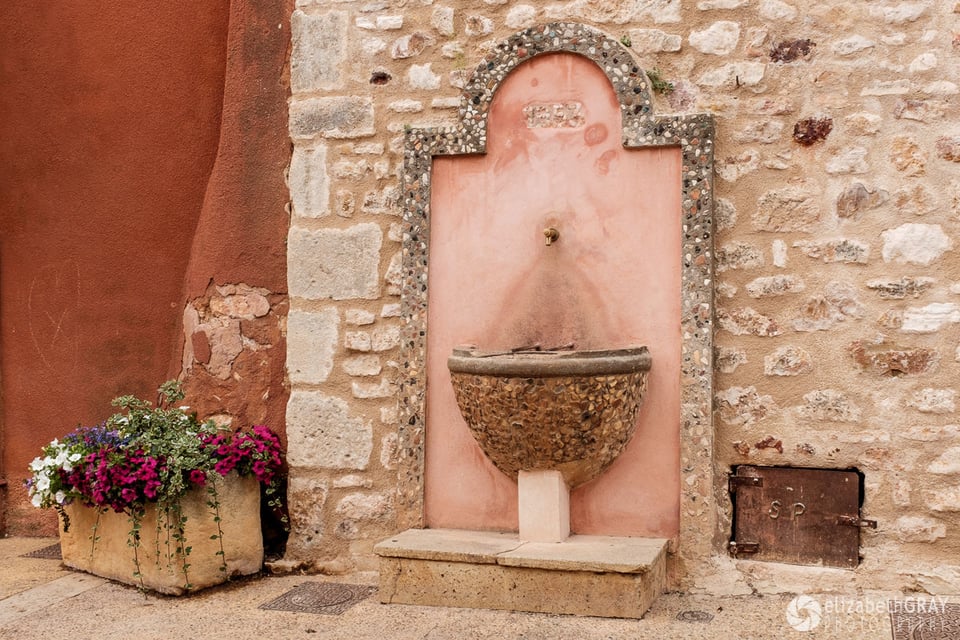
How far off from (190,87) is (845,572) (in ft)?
11.3

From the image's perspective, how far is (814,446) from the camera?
3.36 meters

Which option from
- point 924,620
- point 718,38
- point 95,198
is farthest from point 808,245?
point 95,198

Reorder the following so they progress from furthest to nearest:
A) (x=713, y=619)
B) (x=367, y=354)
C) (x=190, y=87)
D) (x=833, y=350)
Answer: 1. (x=190, y=87)
2. (x=367, y=354)
3. (x=833, y=350)
4. (x=713, y=619)

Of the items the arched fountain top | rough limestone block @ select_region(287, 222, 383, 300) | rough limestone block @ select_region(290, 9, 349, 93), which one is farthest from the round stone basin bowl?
rough limestone block @ select_region(290, 9, 349, 93)

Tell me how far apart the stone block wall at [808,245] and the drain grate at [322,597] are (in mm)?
186

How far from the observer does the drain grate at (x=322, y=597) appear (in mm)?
3389

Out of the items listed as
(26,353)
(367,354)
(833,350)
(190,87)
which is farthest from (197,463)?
(833,350)

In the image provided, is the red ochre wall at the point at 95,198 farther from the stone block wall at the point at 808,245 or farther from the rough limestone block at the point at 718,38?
the rough limestone block at the point at 718,38

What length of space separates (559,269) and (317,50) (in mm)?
1425

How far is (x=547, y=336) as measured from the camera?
362 centimetres

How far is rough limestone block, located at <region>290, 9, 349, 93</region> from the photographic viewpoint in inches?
155

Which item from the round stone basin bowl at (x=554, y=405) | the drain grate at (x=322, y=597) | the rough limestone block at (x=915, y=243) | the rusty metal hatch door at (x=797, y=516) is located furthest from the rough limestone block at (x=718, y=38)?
the drain grate at (x=322, y=597)

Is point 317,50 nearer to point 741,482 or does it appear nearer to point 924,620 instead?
point 741,482

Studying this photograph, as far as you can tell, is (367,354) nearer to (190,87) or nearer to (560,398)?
(560,398)
